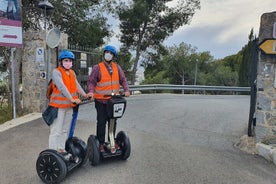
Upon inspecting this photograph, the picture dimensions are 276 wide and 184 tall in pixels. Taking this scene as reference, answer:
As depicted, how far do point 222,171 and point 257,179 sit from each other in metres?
0.50

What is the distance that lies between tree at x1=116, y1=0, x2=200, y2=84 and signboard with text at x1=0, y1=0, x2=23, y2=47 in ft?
36.4

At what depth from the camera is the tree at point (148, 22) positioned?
57.5 feet

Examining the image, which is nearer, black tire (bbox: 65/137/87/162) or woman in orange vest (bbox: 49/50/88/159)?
woman in orange vest (bbox: 49/50/88/159)

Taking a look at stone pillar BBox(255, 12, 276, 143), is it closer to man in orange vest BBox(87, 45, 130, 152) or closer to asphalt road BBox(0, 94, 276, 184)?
asphalt road BBox(0, 94, 276, 184)

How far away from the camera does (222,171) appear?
3.99 m

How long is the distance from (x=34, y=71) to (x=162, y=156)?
524cm

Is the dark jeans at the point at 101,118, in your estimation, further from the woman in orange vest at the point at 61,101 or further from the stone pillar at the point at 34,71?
the stone pillar at the point at 34,71

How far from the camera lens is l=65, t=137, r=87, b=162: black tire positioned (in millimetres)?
3637

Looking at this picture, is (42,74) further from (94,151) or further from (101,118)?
(94,151)

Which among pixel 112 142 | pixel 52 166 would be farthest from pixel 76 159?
pixel 112 142

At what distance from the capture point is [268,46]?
496 centimetres

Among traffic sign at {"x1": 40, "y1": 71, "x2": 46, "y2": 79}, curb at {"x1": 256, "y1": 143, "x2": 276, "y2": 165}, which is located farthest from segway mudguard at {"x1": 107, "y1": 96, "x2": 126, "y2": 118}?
traffic sign at {"x1": 40, "y1": 71, "x2": 46, "y2": 79}

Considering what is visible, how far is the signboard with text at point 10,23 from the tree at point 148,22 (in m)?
11.1

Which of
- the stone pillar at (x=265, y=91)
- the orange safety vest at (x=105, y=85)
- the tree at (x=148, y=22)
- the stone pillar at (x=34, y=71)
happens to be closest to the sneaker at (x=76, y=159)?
the orange safety vest at (x=105, y=85)
